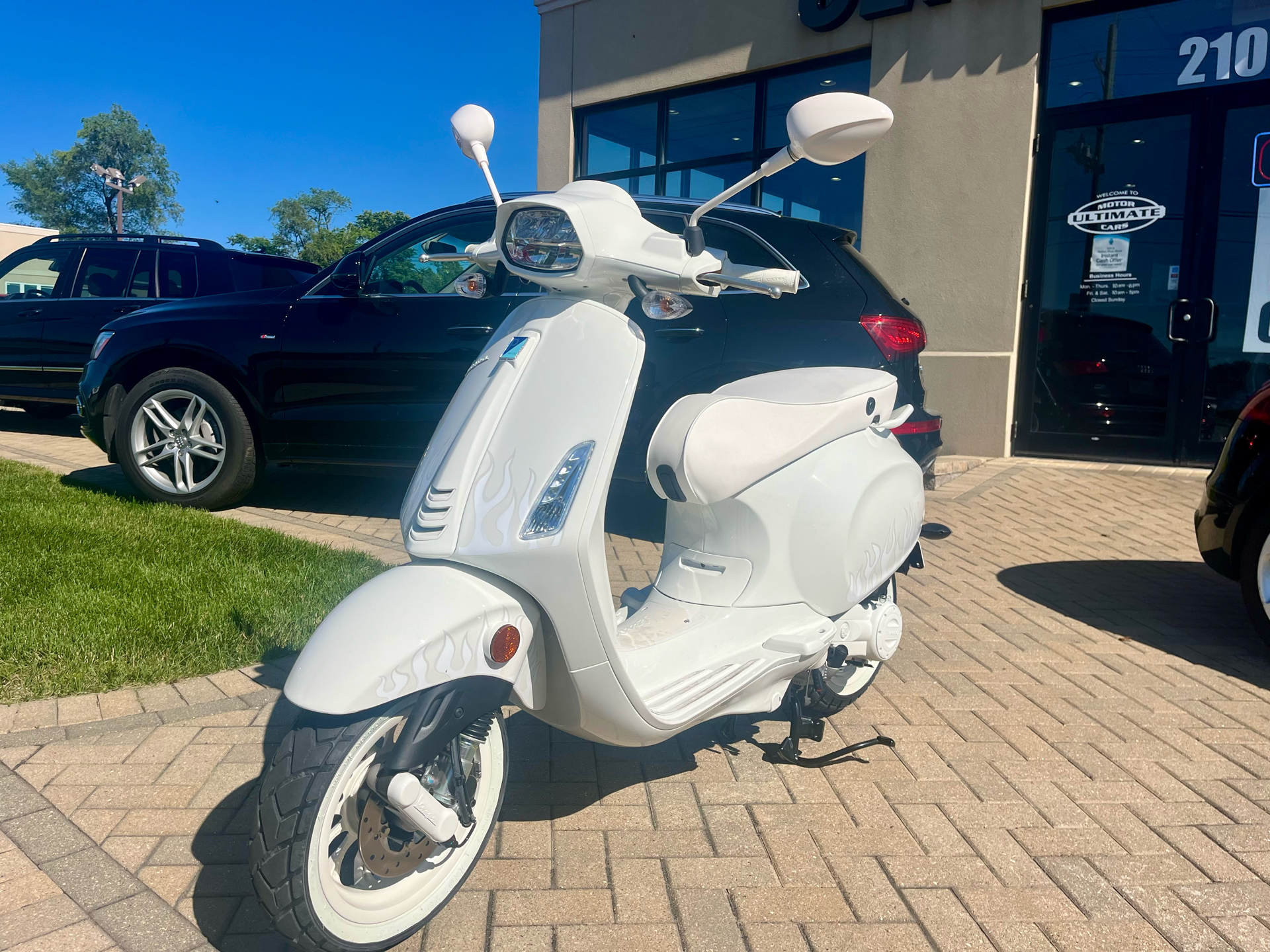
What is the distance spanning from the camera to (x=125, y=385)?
5.93 meters

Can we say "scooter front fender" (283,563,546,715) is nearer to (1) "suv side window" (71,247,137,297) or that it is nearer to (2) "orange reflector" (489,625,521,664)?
(2) "orange reflector" (489,625,521,664)

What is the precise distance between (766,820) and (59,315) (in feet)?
28.8

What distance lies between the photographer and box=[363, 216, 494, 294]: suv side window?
5344mm

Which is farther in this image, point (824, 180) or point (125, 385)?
point (824, 180)

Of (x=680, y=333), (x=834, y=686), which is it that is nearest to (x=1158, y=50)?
(x=680, y=333)

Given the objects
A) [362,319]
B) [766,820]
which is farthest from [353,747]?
[362,319]

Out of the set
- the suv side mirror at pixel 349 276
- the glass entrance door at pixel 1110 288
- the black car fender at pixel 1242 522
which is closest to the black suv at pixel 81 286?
the suv side mirror at pixel 349 276

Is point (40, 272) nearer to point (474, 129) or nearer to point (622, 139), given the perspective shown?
point (622, 139)

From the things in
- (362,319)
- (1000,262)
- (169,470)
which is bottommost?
(169,470)

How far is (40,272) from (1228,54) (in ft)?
35.3

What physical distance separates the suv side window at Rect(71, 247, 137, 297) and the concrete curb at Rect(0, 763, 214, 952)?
25.3 ft

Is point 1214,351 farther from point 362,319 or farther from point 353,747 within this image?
point 353,747

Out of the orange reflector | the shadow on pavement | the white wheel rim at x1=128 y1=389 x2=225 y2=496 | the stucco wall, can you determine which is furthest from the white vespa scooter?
the stucco wall

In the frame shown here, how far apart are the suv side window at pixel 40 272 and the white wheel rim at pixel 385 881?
29.4 ft
